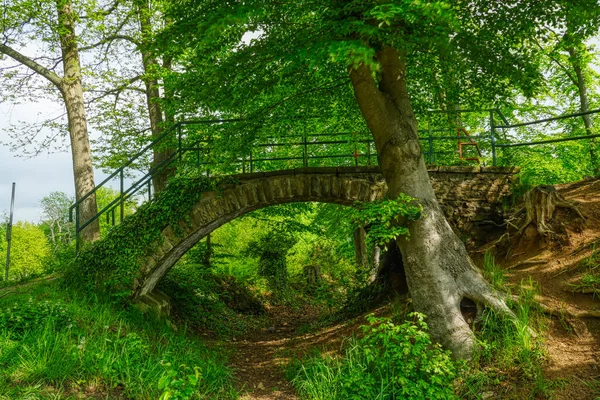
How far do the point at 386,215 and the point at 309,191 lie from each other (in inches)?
112

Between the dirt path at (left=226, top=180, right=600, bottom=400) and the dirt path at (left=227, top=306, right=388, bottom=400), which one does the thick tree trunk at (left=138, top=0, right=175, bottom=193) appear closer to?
the dirt path at (left=227, top=306, right=388, bottom=400)

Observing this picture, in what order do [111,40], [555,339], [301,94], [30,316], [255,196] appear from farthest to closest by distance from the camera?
[111,40] → [255,196] → [301,94] → [30,316] → [555,339]

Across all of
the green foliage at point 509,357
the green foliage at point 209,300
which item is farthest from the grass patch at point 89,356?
the green foliage at point 509,357

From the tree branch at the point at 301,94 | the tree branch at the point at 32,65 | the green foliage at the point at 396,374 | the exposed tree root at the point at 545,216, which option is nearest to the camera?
the green foliage at the point at 396,374

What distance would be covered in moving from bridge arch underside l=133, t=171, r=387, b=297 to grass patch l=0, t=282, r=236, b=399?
1.27m

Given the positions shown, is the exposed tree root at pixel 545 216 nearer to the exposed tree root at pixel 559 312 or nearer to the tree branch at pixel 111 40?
the exposed tree root at pixel 559 312

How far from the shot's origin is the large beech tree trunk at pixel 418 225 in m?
5.64

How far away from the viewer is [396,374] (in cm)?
502

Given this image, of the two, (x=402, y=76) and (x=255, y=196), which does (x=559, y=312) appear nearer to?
(x=402, y=76)

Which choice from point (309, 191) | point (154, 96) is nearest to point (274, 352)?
point (309, 191)

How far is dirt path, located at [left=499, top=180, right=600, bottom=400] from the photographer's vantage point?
4520 mm

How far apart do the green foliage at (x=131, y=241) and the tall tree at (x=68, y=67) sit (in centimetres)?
219

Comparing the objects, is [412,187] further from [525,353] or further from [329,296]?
[329,296]

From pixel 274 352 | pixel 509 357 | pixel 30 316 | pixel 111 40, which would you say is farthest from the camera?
pixel 111 40
